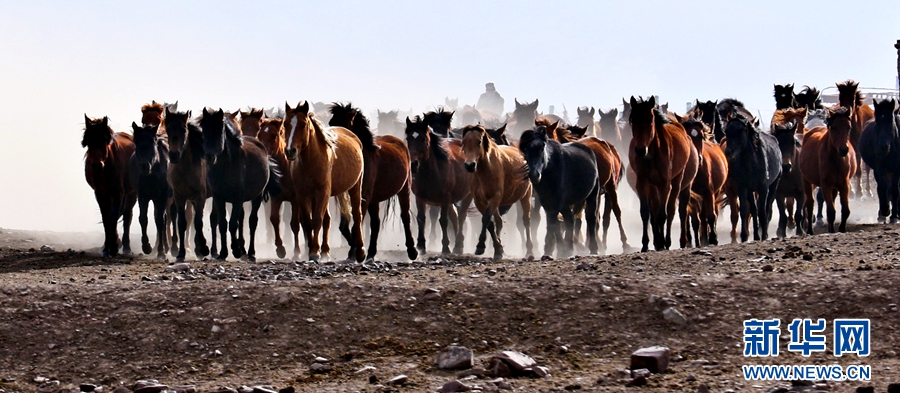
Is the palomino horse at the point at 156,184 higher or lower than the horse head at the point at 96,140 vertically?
lower

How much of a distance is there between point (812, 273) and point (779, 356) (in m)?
2.23

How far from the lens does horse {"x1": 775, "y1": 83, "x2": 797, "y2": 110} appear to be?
26.8 m

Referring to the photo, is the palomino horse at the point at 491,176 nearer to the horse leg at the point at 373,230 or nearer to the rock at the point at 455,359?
the horse leg at the point at 373,230

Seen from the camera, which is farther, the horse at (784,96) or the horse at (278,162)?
the horse at (784,96)

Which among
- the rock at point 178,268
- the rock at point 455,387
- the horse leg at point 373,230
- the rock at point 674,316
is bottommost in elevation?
the rock at point 455,387

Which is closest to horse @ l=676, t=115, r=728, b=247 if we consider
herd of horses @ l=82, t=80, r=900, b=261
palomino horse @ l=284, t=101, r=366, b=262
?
herd of horses @ l=82, t=80, r=900, b=261

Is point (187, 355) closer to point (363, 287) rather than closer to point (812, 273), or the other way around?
point (363, 287)

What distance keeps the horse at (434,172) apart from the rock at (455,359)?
9.89m

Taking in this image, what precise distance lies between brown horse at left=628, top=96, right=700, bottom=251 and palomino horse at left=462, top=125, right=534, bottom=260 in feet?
6.37

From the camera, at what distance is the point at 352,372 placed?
28.6 feet

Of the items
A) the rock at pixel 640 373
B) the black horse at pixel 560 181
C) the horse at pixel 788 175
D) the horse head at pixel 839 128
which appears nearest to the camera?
the rock at pixel 640 373

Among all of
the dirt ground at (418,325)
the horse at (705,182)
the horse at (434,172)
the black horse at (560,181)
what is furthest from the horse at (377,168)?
the dirt ground at (418,325)

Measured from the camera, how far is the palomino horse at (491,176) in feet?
55.4

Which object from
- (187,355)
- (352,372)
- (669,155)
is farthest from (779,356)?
(669,155)
